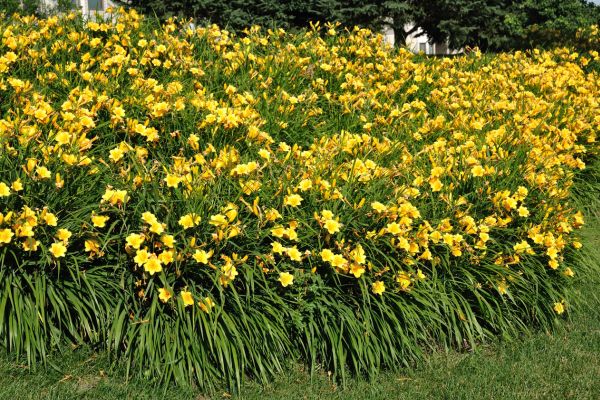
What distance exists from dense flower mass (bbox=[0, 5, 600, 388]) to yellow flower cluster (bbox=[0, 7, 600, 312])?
0.6 inches

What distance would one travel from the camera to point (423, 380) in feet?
12.8

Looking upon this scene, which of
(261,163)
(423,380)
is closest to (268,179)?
(261,163)

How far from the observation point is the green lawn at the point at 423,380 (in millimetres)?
3574

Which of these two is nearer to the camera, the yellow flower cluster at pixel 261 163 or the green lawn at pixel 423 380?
the green lawn at pixel 423 380

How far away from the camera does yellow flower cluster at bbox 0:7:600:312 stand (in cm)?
381

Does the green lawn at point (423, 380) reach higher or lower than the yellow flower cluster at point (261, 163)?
lower

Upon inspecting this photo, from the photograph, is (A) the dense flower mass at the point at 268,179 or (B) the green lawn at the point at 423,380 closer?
(B) the green lawn at the point at 423,380

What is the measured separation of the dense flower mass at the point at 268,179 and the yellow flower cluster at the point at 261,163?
0.01 m

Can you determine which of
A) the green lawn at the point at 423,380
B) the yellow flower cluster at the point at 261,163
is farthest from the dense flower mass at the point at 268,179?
the green lawn at the point at 423,380

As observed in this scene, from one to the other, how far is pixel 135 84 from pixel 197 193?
1.80m

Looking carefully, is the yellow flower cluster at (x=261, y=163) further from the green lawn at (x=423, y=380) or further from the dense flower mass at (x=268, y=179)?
the green lawn at (x=423, y=380)

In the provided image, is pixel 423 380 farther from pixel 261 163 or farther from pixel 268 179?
pixel 261 163

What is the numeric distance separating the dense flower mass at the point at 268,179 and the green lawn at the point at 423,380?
272mm

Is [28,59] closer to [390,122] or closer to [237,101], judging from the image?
[237,101]
